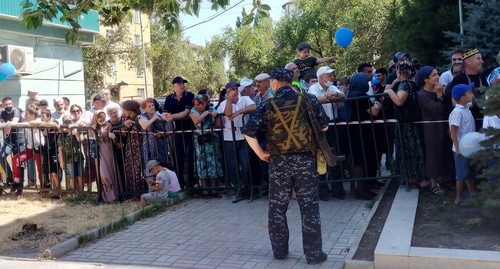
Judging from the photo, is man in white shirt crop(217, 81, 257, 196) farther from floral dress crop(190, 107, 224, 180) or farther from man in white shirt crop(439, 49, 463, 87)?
man in white shirt crop(439, 49, 463, 87)

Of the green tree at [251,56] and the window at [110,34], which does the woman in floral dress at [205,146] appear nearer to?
the window at [110,34]

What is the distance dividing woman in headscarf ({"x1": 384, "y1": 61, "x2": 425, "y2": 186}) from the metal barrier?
3.6 inches

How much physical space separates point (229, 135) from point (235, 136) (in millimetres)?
127

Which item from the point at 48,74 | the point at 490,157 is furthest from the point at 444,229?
the point at 48,74

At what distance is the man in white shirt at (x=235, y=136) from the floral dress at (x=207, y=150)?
19cm

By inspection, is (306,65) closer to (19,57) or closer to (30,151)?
(30,151)

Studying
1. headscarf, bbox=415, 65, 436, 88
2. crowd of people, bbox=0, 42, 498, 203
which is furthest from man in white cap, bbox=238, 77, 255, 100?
headscarf, bbox=415, 65, 436, 88

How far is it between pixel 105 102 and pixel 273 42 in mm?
38275

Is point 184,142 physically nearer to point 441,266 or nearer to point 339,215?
point 339,215

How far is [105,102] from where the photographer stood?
9.52m

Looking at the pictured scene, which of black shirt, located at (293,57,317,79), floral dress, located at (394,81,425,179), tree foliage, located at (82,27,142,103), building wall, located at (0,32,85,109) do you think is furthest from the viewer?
tree foliage, located at (82,27,142,103)

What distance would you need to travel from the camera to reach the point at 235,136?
8109 mm

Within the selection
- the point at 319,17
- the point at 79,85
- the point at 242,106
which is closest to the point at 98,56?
the point at 79,85

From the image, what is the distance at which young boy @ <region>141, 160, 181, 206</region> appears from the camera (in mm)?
7898
